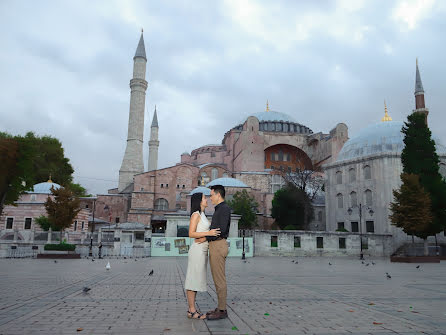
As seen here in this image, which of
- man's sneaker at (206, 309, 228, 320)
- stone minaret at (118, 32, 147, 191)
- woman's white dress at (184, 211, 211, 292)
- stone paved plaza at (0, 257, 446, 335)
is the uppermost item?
stone minaret at (118, 32, 147, 191)

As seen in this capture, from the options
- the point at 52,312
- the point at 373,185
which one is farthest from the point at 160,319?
the point at 373,185

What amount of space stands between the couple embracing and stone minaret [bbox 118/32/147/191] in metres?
44.2

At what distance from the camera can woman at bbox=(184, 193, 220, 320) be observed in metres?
4.46

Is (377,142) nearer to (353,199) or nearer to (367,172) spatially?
(367,172)

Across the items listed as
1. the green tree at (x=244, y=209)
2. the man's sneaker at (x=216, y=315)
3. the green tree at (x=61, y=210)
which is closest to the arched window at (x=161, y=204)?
the green tree at (x=244, y=209)

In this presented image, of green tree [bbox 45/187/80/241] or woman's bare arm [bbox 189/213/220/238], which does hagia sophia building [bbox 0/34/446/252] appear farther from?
woman's bare arm [bbox 189/213/220/238]

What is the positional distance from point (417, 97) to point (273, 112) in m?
26.8

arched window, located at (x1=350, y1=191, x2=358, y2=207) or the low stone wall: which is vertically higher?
arched window, located at (x1=350, y1=191, x2=358, y2=207)

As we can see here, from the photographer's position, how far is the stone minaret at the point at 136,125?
155ft

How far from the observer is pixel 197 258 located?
4.59 m

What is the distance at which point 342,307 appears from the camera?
5.34m

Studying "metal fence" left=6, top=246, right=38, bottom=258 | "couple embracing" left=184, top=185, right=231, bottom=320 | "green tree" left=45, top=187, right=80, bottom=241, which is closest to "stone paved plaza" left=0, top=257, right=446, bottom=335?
"couple embracing" left=184, top=185, right=231, bottom=320

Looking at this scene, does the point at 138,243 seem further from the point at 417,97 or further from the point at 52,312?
the point at 417,97

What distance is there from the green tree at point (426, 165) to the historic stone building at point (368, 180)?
4.67 metres
